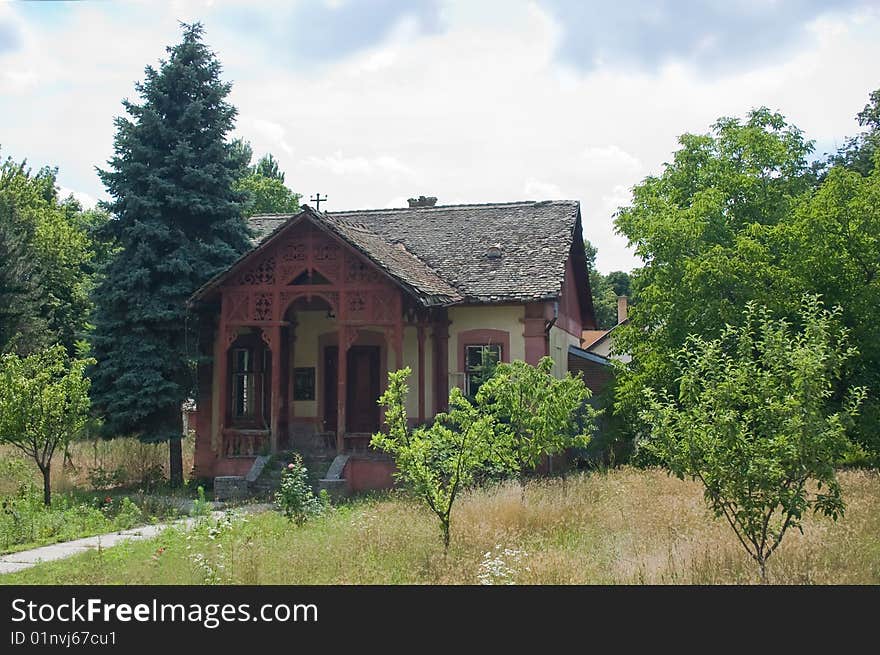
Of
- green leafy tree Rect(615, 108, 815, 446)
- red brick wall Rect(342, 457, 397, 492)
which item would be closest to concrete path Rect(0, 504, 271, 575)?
red brick wall Rect(342, 457, 397, 492)

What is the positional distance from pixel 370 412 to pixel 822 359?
14925mm

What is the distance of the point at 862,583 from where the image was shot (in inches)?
357

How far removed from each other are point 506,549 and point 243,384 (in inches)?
552

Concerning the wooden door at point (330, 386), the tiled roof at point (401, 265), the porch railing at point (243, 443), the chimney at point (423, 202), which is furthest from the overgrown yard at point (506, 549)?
A: the chimney at point (423, 202)

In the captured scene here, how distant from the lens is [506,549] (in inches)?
423

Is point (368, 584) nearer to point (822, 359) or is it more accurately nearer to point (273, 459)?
point (822, 359)

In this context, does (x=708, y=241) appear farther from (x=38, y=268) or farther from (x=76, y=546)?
(x=38, y=268)

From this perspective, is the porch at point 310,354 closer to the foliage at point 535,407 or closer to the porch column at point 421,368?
the porch column at point 421,368

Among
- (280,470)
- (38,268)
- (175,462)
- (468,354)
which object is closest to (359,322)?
(468,354)

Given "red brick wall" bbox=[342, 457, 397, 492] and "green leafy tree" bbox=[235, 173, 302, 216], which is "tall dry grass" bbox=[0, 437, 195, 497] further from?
"green leafy tree" bbox=[235, 173, 302, 216]

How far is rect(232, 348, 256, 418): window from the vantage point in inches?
906

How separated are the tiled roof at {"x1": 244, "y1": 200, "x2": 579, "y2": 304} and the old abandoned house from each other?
0.06 metres

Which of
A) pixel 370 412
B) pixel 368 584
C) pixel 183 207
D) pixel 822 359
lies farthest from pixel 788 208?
pixel 368 584

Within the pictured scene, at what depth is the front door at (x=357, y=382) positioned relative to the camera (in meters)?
22.8
